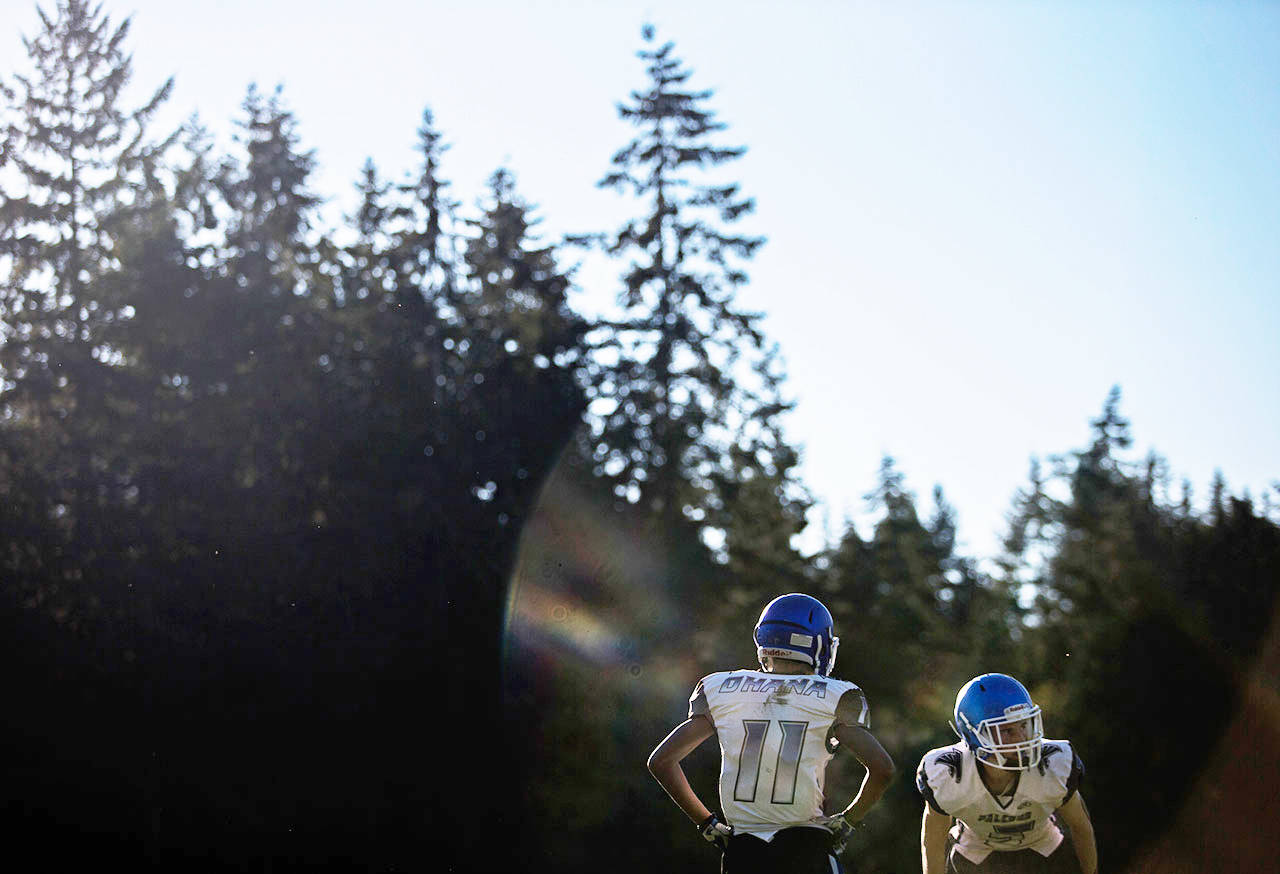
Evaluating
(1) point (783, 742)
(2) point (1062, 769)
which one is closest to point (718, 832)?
(1) point (783, 742)

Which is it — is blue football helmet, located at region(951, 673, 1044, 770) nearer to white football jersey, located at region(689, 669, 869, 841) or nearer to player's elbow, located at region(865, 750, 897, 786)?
player's elbow, located at region(865, 750, 897, 786)

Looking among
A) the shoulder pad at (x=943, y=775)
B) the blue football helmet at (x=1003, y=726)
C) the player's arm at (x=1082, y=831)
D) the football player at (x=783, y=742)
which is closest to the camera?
the football player at (x=783, y=742)

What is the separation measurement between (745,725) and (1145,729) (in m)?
26.9

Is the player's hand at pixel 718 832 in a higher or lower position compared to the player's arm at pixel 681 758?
lower

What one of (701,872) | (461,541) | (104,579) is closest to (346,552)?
(461,541)

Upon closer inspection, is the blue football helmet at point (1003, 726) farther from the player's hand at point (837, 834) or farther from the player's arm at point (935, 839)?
the player's hand at point (837, 834)

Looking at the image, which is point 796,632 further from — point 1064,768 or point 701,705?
point 1064,768

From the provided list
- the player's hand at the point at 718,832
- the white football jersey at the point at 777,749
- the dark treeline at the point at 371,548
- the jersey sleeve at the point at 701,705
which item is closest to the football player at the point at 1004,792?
the white football jersey at the point at 777,749

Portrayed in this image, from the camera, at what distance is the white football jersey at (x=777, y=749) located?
6.81m

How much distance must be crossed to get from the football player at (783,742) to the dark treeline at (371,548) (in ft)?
88.7

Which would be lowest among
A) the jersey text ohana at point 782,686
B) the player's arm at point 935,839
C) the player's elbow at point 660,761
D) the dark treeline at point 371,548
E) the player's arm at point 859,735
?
the player's arm at point 935,839

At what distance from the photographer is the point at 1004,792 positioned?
7.38m

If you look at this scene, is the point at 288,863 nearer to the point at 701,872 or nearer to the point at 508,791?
the point at 508,791

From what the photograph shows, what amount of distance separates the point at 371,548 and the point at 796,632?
31.1m
